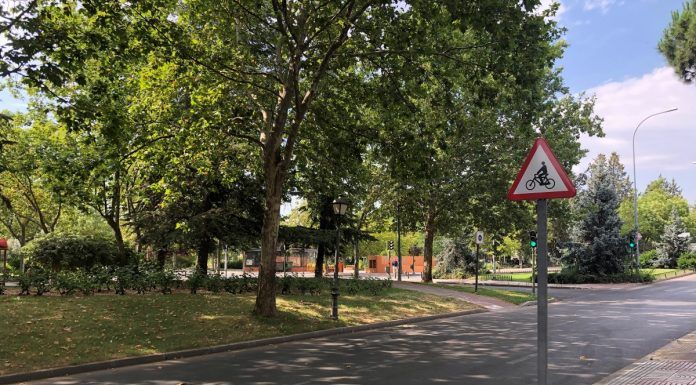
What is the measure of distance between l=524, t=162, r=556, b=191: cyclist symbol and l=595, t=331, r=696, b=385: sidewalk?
3.95m

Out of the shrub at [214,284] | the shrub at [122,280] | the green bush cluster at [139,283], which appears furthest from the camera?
the shrub at [214,284]

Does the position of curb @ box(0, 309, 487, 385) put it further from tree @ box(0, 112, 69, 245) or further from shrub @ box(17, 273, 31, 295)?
shrub @ box(17, 273, 31, 295)

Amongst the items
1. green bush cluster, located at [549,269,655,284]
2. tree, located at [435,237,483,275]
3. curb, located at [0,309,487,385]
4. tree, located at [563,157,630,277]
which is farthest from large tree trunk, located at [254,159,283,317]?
tree, located at [435,237,483,275]

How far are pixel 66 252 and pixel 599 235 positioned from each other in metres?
36.4

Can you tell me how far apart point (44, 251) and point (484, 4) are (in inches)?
691

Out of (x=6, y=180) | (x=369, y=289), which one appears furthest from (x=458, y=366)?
(x=6, y=180)

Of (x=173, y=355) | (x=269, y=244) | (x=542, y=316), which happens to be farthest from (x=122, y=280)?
(x=542, y=316)

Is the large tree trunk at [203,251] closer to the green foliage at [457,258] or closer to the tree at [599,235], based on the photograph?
the green foliage at [457,258]

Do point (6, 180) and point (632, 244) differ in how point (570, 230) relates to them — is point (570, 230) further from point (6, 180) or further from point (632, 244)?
point (6, 180)

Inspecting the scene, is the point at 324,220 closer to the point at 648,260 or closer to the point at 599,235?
the point at 599,235

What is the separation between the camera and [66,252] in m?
19.0

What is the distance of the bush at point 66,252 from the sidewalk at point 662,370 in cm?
1827

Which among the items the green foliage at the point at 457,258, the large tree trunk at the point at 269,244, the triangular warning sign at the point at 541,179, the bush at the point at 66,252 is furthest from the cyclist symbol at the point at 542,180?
the green foliage at the point at 457,258

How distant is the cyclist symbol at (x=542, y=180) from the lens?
4812 millimetres
